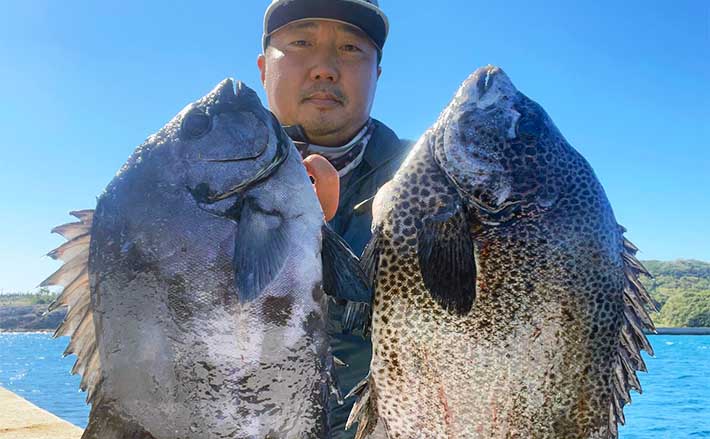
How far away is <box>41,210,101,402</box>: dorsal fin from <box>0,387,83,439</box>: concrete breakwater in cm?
544

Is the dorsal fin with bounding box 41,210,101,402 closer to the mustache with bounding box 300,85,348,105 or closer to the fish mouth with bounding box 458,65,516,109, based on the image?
the fish mouth with bounding box 458,65,516,109

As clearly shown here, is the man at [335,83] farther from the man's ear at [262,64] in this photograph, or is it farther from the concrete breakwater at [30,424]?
the concrete breakwater at [30,424]

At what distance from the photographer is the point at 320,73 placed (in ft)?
13.1

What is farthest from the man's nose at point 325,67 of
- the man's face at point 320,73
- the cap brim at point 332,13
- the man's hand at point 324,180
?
the man's hand at point 324,180

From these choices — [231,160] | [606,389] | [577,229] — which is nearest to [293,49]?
[231,160]

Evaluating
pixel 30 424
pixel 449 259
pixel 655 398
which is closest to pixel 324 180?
pixel 449 259

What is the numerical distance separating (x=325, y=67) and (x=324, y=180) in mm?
1448

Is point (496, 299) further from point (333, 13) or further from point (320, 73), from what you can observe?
point (333, 13)

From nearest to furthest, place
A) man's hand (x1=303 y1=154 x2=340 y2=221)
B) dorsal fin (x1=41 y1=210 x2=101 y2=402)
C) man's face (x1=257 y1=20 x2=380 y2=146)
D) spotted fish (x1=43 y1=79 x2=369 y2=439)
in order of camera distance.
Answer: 1. spotted fish (x1=43 y1=79 x2=369 y2=439)
2. dorsal fin (x1=41 y1=210 x2=101 y2=402)
3. man's hand (x1=303 y1=154 x2=340 y2=221)
4. man's face (x1=257 y1=20 x2=380 y2=146)

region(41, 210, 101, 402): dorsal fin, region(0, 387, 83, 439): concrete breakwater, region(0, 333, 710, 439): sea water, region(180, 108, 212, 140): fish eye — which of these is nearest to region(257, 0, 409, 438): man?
region(180, 108, 212, 140): fish eye

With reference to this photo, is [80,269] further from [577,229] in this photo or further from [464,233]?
[577,229]

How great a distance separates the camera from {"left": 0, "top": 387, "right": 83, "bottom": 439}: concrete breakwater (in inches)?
290

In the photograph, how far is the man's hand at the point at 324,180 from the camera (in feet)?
9.10

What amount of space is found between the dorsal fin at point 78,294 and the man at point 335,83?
5.06ft
